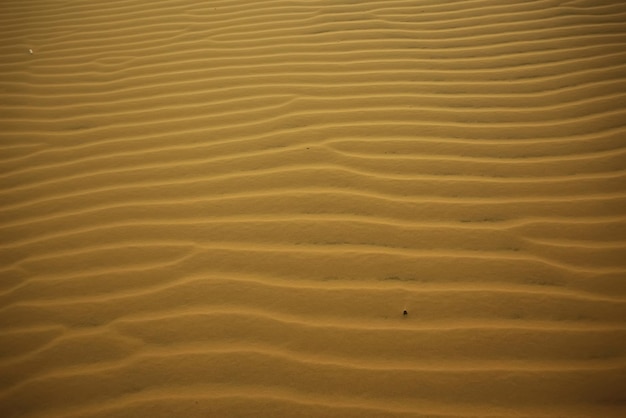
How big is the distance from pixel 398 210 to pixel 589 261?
0.91 m

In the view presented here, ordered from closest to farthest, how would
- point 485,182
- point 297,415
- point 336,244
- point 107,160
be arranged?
1. point 297,415
2. point 336,244
3. point 485,182
4. point 107,160

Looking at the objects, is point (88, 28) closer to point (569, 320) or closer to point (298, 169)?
point (298, 169)

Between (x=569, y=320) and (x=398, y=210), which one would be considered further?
(x=398, y=210)

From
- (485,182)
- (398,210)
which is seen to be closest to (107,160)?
(398,210)

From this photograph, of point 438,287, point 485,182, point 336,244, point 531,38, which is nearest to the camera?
point 438,287

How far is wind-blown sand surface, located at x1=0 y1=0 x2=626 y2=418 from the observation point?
168 cm

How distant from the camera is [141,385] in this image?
1.71m

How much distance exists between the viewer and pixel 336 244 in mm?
2090

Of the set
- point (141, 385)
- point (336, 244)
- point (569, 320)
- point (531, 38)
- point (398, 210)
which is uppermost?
point (531, 38)

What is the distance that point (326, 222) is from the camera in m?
2.19

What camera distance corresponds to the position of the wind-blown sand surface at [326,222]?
1.68m

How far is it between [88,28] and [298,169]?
3009mm

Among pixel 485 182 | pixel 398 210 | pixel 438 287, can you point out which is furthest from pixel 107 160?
pixel 485 182

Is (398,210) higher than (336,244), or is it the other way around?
(398,210)
